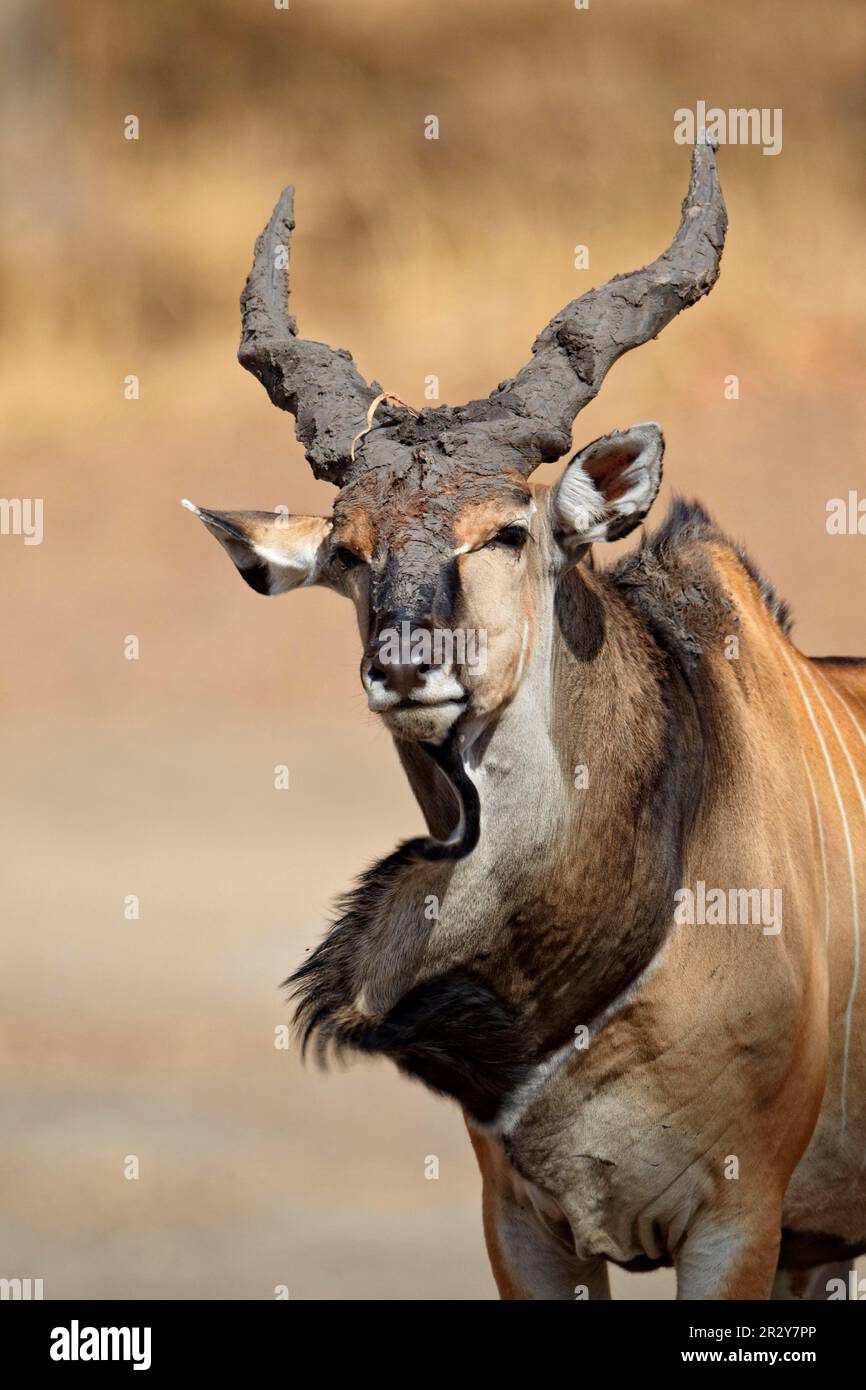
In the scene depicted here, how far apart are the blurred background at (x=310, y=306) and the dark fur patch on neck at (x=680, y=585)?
30.3ft

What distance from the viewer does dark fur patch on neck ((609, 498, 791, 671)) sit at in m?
5.44

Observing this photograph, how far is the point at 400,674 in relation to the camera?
14.4 ft

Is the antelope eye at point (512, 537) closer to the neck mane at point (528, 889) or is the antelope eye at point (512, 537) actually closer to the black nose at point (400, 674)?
the neck mane at point (528, 889)

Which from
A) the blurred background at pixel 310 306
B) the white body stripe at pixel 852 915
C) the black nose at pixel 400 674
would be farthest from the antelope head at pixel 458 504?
the blurred background at pixel 310 306

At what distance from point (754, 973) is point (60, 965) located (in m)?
9.30

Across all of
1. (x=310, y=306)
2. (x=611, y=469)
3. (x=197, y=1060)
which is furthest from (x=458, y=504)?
(x=310, y=306)

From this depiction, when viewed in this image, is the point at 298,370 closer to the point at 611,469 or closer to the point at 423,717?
the point at 611,469

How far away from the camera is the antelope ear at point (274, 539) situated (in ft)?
16.4

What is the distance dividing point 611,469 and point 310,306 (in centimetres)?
1152

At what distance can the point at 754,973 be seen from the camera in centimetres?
501

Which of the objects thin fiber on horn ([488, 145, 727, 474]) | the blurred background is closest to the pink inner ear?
thin fiber on horn ([488, 145, 727, 474])

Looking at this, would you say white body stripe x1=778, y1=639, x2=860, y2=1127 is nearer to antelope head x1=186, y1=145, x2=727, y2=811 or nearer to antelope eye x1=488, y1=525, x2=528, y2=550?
antelope head x1=186, y1=145, x2=727, y2=811
